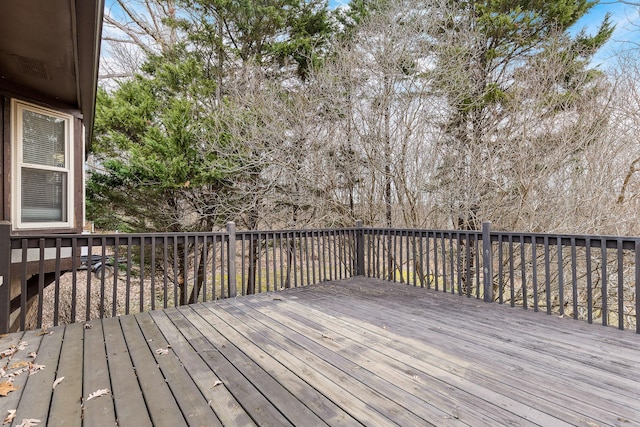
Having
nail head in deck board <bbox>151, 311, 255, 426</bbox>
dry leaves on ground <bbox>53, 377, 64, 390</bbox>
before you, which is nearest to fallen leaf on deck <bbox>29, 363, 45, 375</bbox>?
dry leaves on ground <bbox>53, 377, 64, 390</bbox>

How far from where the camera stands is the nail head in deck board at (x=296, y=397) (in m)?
1.65

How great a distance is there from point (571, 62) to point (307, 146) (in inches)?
202

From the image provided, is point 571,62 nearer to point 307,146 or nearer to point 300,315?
point 307,146

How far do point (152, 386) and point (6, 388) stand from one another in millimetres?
850

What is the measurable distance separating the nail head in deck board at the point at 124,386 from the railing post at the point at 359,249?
3703 millimetres

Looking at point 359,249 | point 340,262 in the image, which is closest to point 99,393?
point 340,262

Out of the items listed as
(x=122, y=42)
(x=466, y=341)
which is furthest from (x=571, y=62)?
(x=122, y=42)

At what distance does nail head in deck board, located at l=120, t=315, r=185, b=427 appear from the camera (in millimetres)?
1660

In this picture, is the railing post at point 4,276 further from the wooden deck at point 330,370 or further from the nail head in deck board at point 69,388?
the nail head in deck board at point 69,388

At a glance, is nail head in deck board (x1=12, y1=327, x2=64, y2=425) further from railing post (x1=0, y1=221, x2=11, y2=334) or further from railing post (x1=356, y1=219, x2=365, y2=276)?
railing post (x1=356, y1=219, x2=365, y2=276)

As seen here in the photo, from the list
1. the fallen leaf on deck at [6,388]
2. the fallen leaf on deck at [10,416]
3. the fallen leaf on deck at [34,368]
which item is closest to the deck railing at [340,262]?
the fallen leaf on deck at [34,368]

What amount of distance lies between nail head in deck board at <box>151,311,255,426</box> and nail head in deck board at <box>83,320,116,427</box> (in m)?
0.45

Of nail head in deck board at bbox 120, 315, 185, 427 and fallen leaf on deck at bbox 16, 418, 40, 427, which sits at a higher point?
fallen leaf on deck at bbox 16, 418, 40, 427

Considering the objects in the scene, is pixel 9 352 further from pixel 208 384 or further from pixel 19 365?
pixel 208 384
